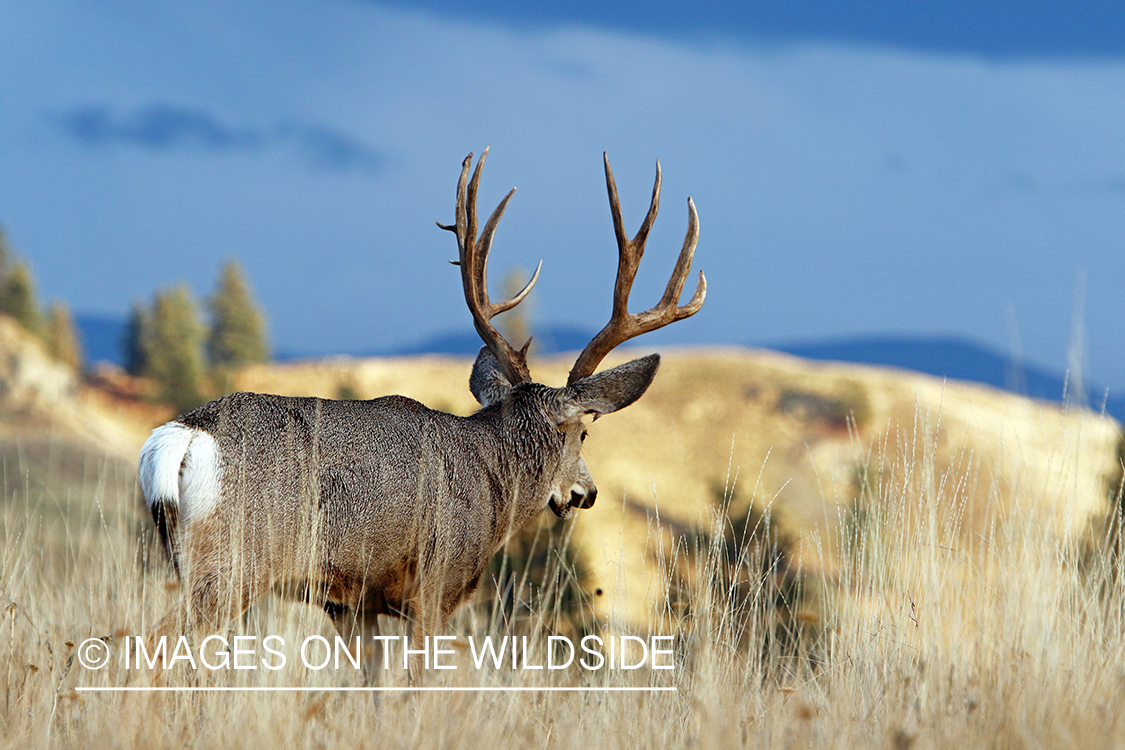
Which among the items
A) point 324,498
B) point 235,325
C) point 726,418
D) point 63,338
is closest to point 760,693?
point 324,498

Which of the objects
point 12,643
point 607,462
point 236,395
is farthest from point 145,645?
point 607,462

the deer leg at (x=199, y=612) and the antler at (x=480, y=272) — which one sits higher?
the antler at (x=480, y=272)

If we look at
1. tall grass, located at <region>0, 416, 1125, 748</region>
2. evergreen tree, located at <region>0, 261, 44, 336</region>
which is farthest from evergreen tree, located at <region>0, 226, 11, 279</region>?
tall grass, located at <region>0, 416, 1125, 748</region>

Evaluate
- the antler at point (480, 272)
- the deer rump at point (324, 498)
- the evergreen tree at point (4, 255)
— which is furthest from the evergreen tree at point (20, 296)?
A: the deer rump at point (324, 498)

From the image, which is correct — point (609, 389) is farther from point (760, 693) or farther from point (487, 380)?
point (760, 693)

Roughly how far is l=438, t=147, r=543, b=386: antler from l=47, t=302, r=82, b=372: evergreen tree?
27.9 metres

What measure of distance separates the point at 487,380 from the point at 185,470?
2211 mm

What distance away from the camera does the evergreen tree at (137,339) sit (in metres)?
35.9

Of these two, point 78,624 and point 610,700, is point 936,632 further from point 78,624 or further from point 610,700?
point 78,624

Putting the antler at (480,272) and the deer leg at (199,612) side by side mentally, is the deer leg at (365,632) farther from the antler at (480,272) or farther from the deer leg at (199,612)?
the antler at (480,272)

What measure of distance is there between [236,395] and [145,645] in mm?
1086

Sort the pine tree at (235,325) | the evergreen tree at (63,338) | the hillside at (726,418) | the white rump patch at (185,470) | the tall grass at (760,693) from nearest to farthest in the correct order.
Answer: the tall grass at (760,693) < the white rump patch at (185,470) < the hillside at (726,418) < the evergreen tree at (63,338) < the pine tree at (235,325)

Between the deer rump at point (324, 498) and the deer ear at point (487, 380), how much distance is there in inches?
27.8

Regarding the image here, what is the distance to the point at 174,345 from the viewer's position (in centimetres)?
3519
